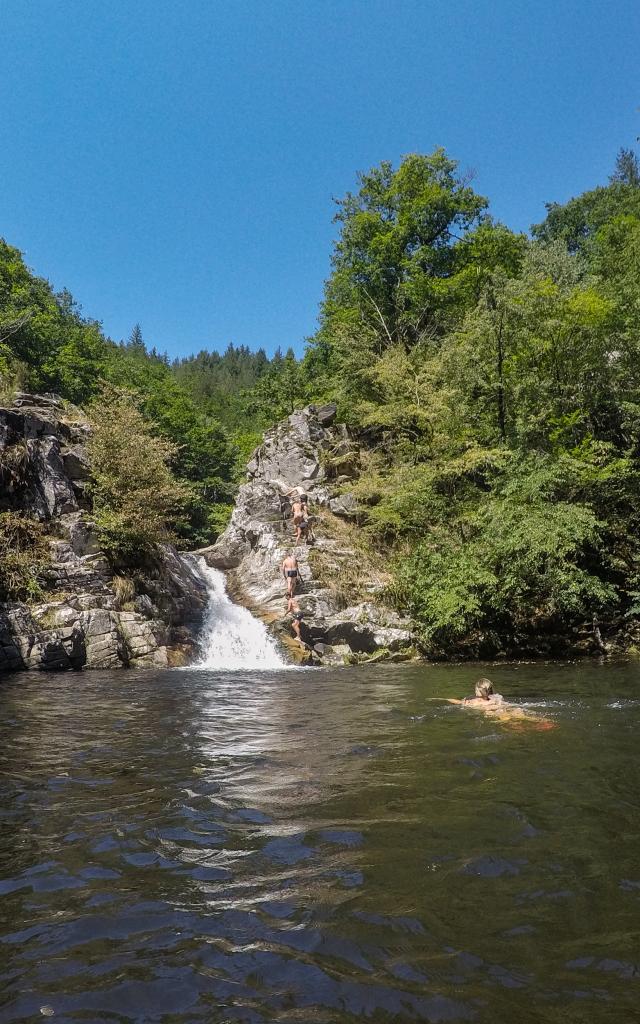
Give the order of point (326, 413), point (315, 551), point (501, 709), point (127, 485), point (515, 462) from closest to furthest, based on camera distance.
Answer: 1. point (501, 709)
2. point (515, 462)
3. point (127, 485)
4. point (315, 551)
5. point (326, 413)

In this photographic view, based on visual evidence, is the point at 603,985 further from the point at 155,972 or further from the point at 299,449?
the point at 299,449

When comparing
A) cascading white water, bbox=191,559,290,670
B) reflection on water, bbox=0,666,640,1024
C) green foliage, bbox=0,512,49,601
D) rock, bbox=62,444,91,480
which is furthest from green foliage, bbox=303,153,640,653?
green foliage, bbox=0,512,49,601

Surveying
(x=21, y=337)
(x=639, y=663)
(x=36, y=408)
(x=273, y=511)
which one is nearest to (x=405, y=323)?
(x=273, y=511)

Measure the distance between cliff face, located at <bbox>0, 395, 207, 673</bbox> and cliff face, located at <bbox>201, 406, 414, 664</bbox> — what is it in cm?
405

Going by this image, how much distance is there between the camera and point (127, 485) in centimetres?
2152

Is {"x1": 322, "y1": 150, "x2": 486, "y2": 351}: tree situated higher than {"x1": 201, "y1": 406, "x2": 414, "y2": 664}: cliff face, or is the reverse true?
{"x1": 322, "y1": 150, "x2": 486, "y2": 351}: tree

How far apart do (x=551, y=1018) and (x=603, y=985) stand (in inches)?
16.2

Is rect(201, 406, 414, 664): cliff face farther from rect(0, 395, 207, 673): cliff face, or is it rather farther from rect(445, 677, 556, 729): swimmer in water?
rect(445, 677, 556, 729): swimmer in water

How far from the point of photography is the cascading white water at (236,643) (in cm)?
1939

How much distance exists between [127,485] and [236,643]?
22.9 ft

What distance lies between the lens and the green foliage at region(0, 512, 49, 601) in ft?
58.2

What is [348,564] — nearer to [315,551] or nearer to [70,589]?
[315,551]

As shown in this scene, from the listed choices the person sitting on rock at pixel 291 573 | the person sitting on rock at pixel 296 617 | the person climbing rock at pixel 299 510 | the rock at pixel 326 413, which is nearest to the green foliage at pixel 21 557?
the person sitting on rock at pixel 296 617

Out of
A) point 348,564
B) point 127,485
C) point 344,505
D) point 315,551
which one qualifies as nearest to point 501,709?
point 348,564
